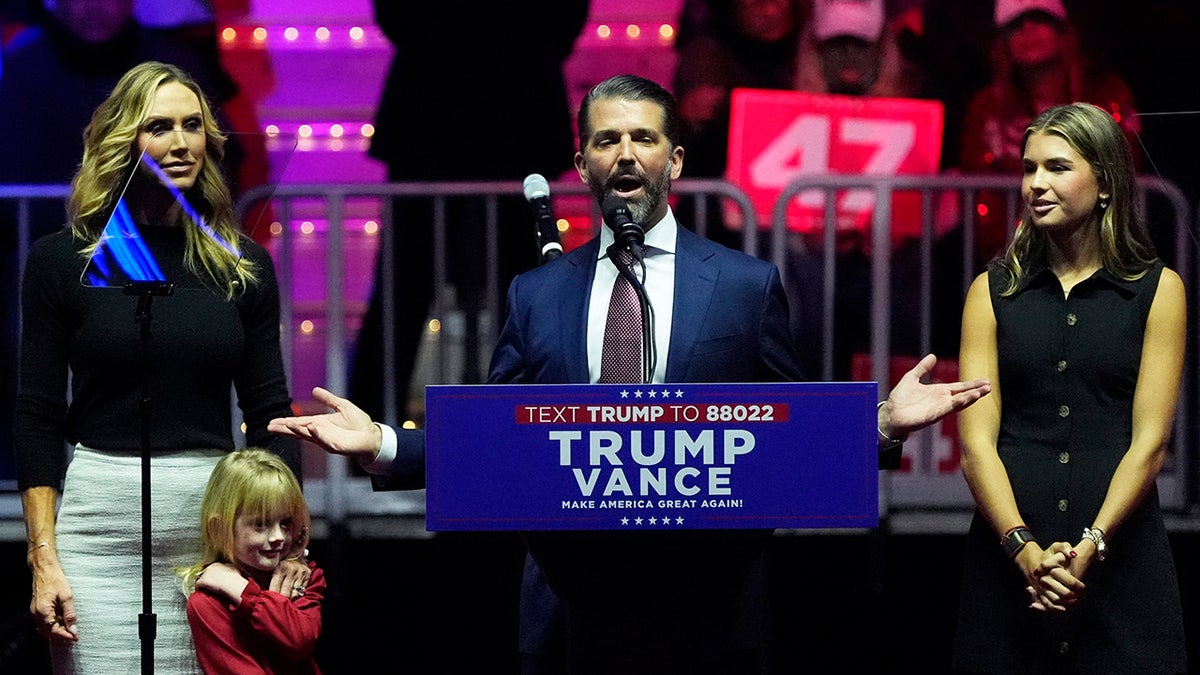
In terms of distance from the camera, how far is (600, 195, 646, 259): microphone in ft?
7.94

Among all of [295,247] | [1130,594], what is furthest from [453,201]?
[1130,594]

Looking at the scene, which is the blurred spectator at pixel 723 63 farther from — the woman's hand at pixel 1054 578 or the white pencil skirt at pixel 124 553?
the white pencil skirt at pixel 124 553

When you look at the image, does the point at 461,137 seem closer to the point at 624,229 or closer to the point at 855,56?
the point at 855,56

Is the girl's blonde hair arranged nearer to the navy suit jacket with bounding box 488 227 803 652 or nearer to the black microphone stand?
the black microphone stand

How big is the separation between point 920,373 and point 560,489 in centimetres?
65

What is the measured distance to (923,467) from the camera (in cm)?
520

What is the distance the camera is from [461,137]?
225 inches

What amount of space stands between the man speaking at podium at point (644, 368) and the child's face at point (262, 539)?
510mm

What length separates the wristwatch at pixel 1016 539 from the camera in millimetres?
3033

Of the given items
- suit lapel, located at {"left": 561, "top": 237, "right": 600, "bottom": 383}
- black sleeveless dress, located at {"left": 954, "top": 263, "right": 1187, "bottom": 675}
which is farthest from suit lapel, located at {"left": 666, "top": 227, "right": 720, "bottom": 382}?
black sleeveless dress, located at {"left": 954, "top": 263, "right": 1187, "bottom": 675}

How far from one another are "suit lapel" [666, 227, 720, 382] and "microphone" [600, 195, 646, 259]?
0.72 feet

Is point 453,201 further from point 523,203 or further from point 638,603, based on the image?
point 638,603

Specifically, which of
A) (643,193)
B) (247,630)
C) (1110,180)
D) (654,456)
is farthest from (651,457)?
(1110,180)

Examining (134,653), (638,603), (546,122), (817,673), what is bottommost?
(817,673)
